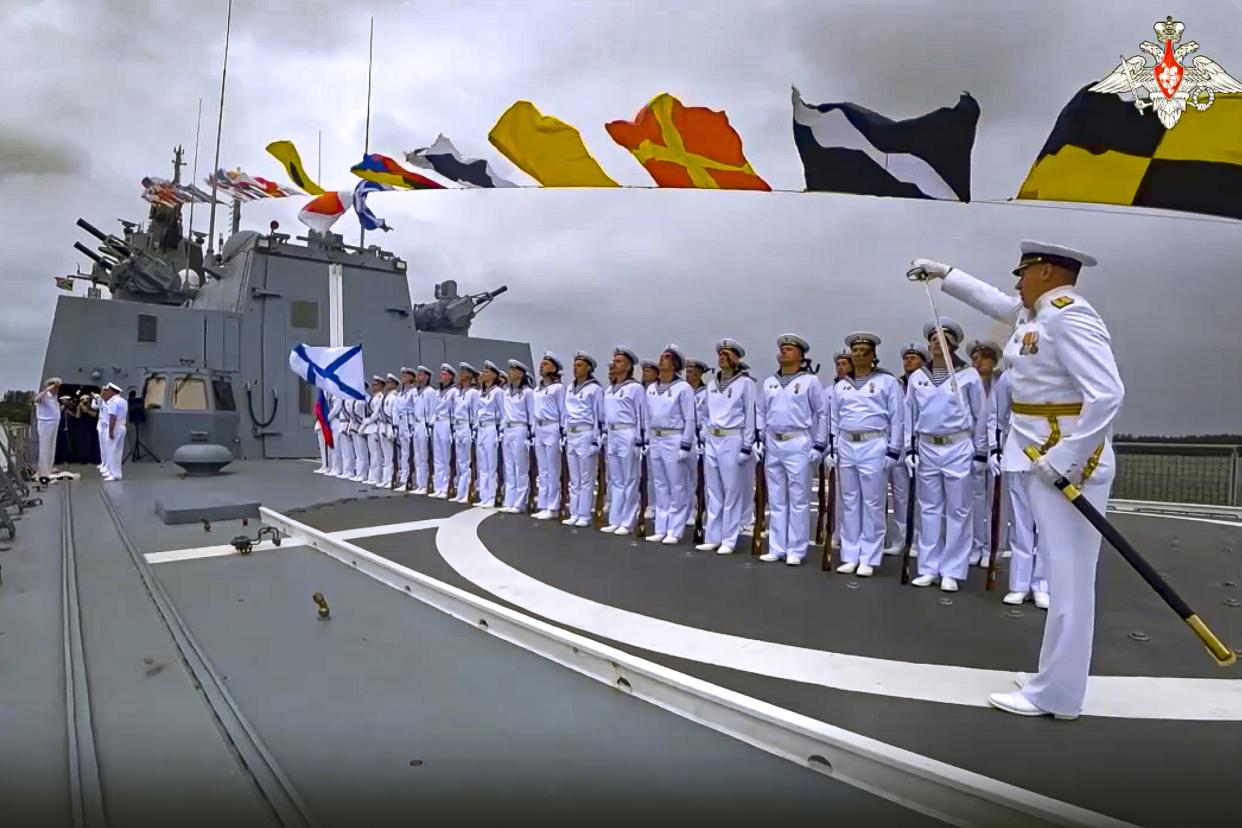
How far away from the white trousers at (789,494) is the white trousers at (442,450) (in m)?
4.72

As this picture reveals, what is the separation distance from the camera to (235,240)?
15328mm

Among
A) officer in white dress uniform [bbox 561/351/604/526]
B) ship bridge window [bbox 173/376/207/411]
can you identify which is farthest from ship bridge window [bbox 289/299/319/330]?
officer in white dress uniform [bbox 561/351/604/526]

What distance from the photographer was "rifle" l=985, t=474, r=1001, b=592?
13.4 feet

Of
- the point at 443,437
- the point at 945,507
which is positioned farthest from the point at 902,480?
the point at 443,437

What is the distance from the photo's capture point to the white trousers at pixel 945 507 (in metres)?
4.25

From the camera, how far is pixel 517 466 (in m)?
7.27

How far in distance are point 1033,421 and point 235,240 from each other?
16.8 meters

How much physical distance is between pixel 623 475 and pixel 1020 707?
420cm

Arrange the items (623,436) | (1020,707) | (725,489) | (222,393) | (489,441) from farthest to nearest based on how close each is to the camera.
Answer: (222,393)
(489,441)
(623,436)
(725,489)
(1020,707)

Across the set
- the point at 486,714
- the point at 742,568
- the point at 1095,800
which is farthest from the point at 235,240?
the point at 1095,800

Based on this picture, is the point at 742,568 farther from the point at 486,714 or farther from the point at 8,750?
the point at 8,750

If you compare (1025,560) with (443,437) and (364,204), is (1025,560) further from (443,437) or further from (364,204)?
(364,204)

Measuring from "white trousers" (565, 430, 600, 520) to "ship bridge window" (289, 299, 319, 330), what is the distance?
9702mm

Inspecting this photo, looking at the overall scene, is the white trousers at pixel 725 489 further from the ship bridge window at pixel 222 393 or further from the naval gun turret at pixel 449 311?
the naval gun turret at pixel 449 311
